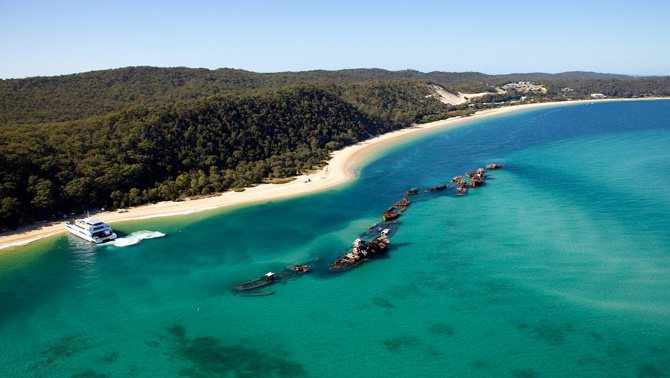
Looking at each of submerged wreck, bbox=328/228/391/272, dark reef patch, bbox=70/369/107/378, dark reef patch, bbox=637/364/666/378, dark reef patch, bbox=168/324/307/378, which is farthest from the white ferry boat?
dark reef patch, bbox=637/364/666/378

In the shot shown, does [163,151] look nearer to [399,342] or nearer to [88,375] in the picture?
[88,375]

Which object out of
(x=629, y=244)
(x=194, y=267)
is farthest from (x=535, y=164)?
(x=194, y=267)

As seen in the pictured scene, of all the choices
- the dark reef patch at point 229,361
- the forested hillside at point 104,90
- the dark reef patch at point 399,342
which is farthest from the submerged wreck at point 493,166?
the forested hillside at point 104,90

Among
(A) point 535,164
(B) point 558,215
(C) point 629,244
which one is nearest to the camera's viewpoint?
(C) point 629,244

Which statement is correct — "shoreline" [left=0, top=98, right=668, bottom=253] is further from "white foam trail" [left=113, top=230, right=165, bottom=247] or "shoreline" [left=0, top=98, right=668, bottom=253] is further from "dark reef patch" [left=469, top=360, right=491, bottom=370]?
"dark reef patch" [left=469, top=360, right=491, bottom=370]

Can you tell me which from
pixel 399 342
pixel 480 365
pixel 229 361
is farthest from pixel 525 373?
pixel 229 361

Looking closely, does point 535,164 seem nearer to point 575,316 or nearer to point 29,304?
point 575,316
